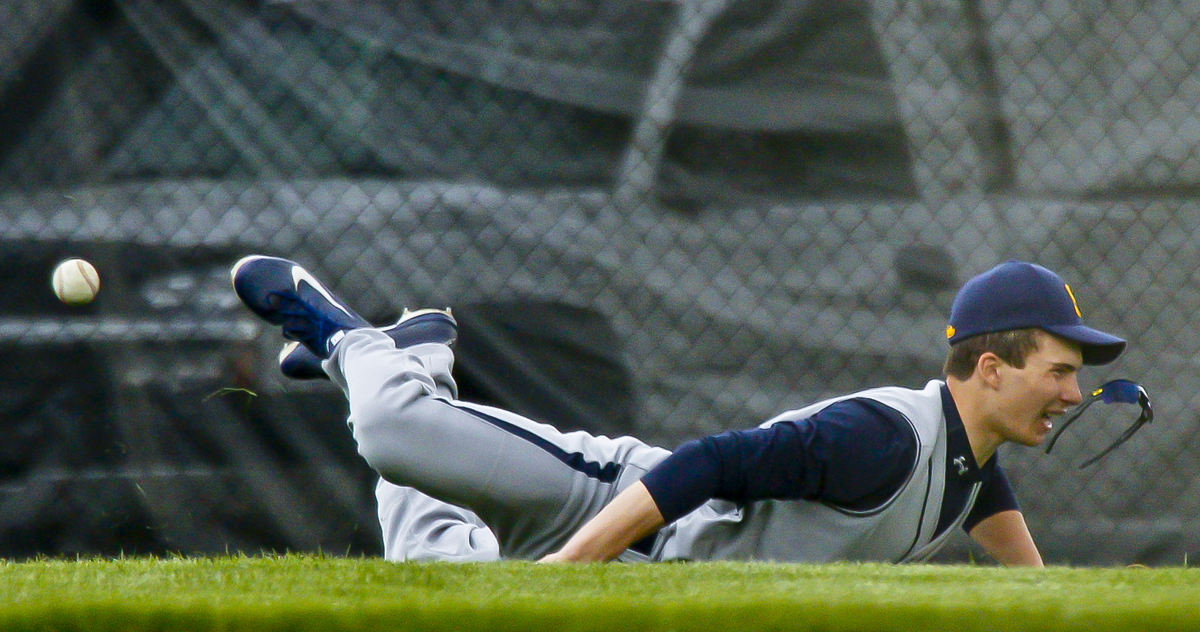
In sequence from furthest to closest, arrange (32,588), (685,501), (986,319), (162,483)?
(162,483) → (986,319) → (685,501) → (32,588)

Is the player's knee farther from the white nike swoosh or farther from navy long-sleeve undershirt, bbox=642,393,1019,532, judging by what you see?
navy long-sleeve undershirt, bbox=642,393,1019,532

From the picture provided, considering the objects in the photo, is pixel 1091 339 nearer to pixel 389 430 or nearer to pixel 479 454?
pixel 479 454

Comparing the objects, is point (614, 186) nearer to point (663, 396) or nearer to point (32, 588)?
point (663, 396)

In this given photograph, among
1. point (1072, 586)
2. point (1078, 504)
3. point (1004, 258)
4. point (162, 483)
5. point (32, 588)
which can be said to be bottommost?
point (1078, 504)

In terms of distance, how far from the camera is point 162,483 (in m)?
3.58

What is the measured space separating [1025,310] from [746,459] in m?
0.75

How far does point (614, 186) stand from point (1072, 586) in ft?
7.41

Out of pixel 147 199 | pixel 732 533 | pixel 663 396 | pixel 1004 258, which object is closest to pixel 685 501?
pixel 732 533

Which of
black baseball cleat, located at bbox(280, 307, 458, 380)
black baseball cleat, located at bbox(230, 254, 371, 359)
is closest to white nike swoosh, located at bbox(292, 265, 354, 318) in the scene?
black baseball cleat, located at bbox(230, 254, 371, 359)

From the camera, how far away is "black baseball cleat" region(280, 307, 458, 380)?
3.21 meters

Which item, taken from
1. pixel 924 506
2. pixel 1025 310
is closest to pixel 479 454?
pixel 924 506

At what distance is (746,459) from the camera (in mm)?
2320

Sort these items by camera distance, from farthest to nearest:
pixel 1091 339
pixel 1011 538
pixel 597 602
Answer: pixel 1011 538 → pixel 1091 339 → pixel 597 602

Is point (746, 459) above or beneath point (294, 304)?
beneath
